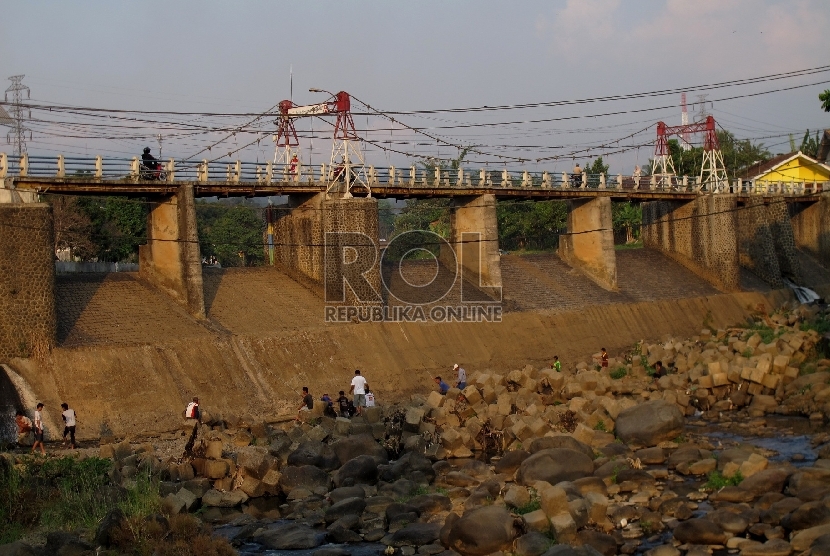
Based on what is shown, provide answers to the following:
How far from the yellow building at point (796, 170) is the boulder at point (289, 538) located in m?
69.3

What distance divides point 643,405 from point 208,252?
153 feet

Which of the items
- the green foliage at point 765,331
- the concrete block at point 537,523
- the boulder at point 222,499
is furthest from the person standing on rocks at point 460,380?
the green foliage at point 765,331

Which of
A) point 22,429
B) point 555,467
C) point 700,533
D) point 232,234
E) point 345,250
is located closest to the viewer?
point 700,533

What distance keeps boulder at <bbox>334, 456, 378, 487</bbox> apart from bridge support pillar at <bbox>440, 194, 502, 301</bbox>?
79.8ft

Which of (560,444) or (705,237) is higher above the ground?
(705,237)

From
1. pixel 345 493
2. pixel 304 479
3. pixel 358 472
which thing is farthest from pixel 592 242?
pixel 345 493

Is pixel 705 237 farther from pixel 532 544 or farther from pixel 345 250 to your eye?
pixel 532 544

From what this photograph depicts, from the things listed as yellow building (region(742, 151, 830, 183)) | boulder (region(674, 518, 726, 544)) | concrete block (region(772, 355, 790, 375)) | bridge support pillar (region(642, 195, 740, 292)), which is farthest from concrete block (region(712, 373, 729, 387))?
yellow building (region(742, 151, 830, 183))

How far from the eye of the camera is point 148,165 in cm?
3944

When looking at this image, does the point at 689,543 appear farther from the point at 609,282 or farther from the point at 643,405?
the point at 609,282

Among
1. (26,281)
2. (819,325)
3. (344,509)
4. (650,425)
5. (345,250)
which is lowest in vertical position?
(344,509)

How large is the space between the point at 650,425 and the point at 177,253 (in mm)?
20168

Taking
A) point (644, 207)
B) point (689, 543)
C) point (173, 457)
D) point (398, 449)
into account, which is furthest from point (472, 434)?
point (644, 207)

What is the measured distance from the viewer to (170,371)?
110 feet
